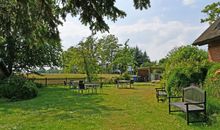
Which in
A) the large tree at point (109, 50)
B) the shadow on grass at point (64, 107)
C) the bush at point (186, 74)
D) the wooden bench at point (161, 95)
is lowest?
the shadow on grass at point (64, 107)

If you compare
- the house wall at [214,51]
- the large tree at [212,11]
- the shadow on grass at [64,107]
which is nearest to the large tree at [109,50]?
the large tree at [212,11]

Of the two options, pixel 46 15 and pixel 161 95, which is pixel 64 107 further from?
pixel 46 15

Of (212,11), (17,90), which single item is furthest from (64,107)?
(212,11)

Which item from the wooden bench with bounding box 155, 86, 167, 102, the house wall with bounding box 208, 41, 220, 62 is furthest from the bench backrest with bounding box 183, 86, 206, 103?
the wooden bench with bounding box 155, 86, 167, 102

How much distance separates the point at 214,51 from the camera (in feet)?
58.7

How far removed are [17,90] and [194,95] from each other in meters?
16.7

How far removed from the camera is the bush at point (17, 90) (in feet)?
84.7

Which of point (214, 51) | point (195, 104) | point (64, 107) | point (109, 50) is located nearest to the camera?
point (195, 104)

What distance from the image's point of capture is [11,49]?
41.4 metres

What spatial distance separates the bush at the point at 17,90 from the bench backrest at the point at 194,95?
49.6 ft

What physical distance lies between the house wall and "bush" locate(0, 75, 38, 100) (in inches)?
568

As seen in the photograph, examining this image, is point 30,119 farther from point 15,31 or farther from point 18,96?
point 18,96

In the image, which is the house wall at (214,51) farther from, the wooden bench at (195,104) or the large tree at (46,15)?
the large tree at (46,15)

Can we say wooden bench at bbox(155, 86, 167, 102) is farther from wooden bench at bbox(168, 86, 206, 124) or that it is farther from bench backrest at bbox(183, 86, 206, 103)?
wooden bench at bbox(168, 86, 206, 124)
